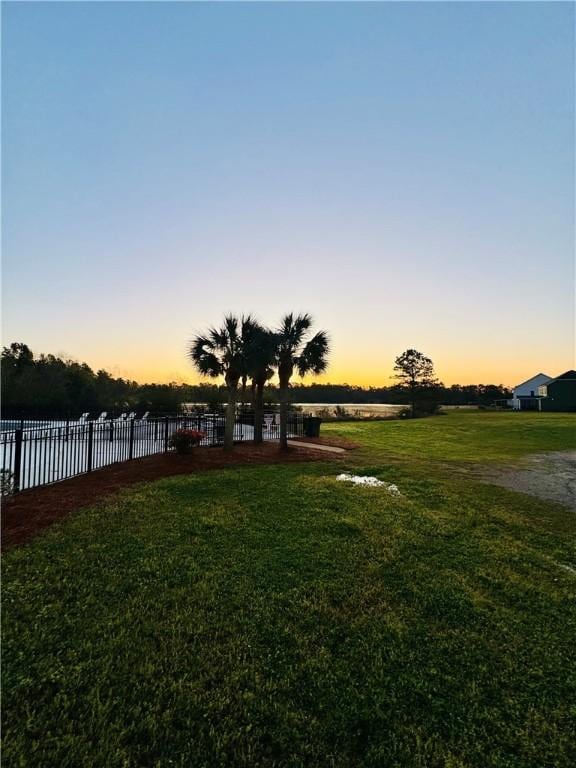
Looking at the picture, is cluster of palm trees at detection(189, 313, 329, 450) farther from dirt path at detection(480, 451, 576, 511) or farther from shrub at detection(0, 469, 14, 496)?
dirt path at detection(480, 451, 576, 511)

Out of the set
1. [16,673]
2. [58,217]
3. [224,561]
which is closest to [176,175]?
[58,217]

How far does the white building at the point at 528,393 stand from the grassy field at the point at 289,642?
51.3 metres

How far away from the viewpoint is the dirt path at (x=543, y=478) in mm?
6915

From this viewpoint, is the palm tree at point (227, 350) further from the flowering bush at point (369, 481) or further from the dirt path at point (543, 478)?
the dirt path at point (543, 478)

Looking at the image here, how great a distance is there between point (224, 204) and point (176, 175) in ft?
4.84

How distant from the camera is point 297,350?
12688 millimetres

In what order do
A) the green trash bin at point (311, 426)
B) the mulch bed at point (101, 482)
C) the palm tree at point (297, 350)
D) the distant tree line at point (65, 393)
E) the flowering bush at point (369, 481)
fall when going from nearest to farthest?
the mulch bed at point (101, 482) < the flowering bush at point (369, 481) < the palm tree at point (297, 350) < the green trash bin at point (311, 426) < the distant tree line at point (65, 393)

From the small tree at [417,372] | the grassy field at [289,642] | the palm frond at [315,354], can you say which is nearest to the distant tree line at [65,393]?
the palm frond at [315,354]

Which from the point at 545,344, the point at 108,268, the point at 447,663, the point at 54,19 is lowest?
the point at 447,663

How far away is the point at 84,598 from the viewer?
2.95m

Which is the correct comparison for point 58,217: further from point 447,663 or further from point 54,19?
point 447,663

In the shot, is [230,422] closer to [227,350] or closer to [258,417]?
[227,350]

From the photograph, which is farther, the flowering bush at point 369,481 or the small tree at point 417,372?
the small tree at point 417,372

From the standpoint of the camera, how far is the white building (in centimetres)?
4747
